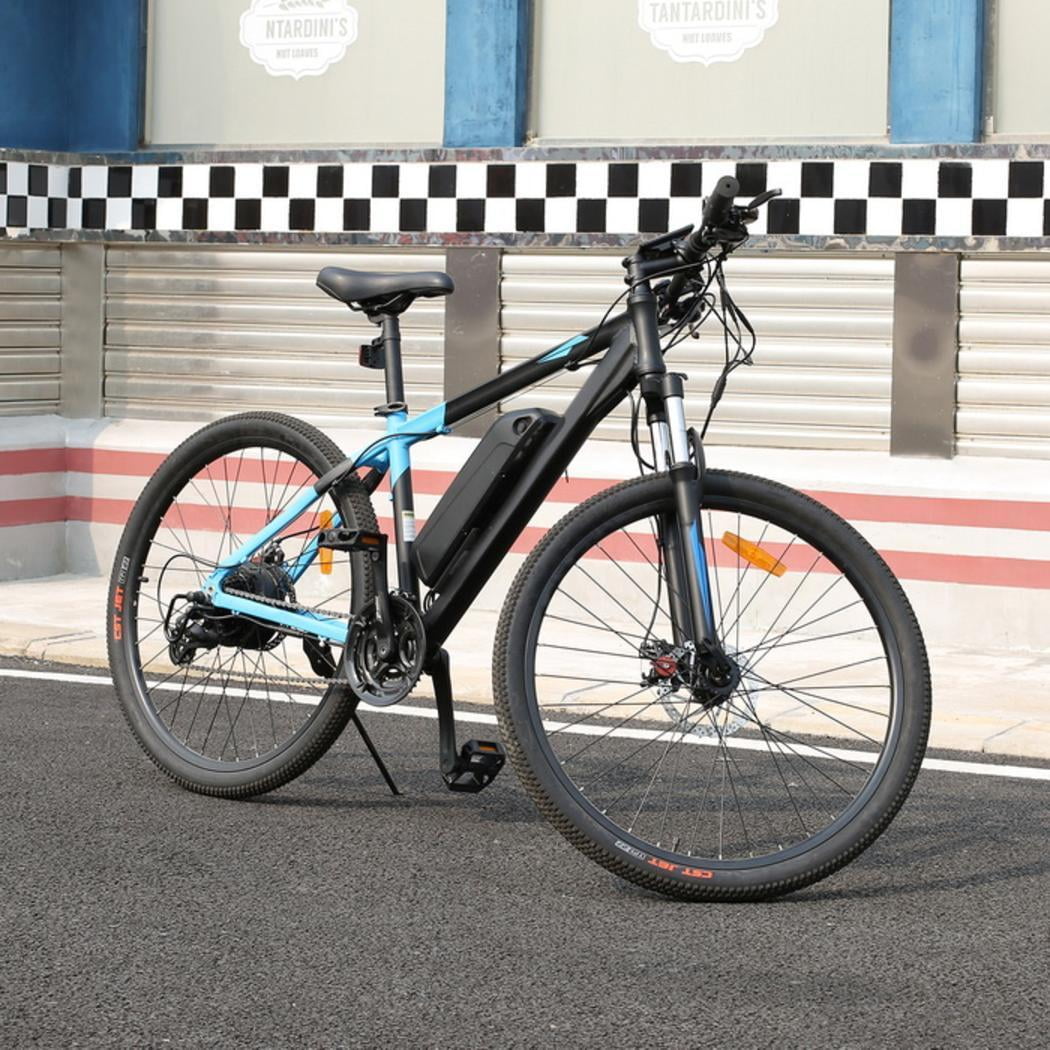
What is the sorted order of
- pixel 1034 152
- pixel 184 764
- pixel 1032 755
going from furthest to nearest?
pixel 1034 152 < pixel 1032 755 < pixel 184 764

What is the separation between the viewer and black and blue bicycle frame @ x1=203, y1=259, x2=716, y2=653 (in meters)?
4.59

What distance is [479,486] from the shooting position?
4922mm

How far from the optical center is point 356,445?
9516 mm

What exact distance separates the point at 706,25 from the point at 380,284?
4.21 metres

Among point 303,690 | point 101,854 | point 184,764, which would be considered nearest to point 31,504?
point 303,690

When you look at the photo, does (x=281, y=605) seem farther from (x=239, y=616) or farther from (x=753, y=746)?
(x=753, y=746)

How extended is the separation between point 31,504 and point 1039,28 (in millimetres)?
4886

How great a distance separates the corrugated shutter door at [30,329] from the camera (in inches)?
390

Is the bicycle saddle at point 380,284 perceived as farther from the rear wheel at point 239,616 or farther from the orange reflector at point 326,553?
the orange reflector at point 326,553

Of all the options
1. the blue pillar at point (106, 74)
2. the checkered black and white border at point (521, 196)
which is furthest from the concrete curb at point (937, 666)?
the blue pillar at point (106, 74)

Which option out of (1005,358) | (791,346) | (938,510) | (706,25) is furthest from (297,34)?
(938,510)

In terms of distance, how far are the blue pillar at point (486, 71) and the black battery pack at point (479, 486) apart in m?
4.49

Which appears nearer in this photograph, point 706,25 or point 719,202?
point 719,202

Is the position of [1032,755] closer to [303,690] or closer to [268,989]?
[303,690]
